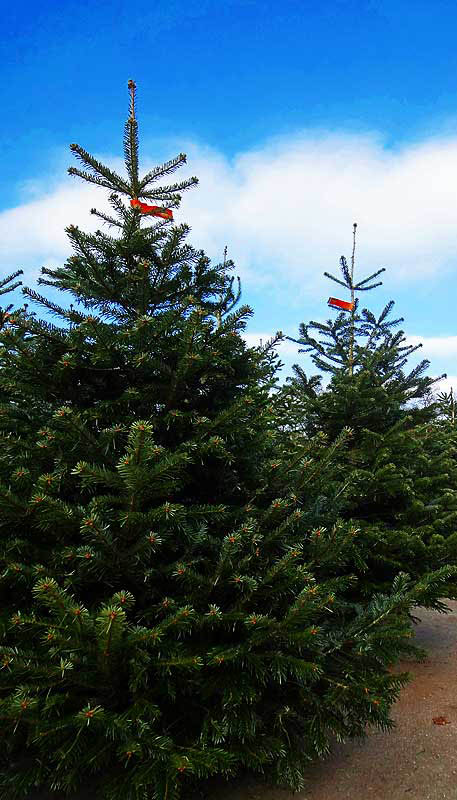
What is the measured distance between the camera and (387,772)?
13.4ft

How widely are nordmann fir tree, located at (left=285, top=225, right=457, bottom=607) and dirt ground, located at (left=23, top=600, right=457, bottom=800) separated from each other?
1.08 meters

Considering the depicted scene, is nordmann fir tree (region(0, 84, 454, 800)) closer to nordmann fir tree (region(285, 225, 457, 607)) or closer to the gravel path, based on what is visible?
the gravel path

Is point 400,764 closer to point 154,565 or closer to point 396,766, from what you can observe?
point 396,766

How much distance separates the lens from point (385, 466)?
598 cm

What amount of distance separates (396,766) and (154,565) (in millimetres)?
2604

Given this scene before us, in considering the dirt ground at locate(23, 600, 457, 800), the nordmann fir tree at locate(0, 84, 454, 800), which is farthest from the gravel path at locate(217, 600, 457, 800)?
the nordmann fir tree at locate(0, 84, 454, 800)

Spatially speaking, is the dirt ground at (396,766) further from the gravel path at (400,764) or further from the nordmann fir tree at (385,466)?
the nordmann fir tree at (385,466)

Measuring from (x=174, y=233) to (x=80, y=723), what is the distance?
10.2 ft

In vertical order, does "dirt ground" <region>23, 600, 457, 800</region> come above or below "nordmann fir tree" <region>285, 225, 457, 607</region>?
below

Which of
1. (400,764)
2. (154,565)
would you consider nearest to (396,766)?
(400,764)

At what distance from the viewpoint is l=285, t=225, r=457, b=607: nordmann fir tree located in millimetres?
5906

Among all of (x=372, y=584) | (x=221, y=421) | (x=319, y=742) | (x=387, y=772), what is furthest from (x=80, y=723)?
(x=372, y=584)

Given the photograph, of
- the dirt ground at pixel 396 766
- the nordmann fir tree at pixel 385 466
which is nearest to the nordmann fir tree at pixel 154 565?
the dirt ground at pixel 396 766

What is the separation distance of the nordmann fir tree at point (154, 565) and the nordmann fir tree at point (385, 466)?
6.19ft
